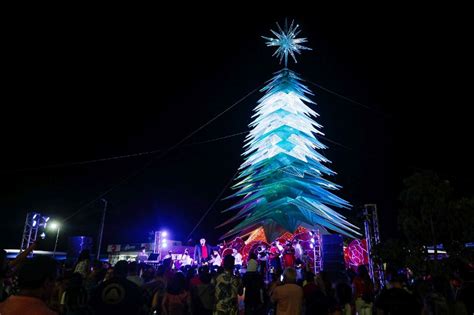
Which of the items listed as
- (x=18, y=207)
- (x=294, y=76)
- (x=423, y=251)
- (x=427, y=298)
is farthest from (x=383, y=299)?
(x=18, y=207)

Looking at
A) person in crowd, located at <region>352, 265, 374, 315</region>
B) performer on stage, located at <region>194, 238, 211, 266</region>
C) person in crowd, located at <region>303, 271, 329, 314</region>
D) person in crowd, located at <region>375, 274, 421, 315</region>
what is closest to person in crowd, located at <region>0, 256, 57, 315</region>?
person in crowd, located at <region>303, 271, 329, 314</region>

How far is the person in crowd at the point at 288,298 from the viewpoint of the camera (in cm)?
680

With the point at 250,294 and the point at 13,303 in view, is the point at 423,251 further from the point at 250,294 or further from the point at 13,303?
the point at 13,303

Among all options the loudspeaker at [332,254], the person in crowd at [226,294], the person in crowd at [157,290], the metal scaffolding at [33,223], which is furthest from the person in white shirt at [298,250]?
the metal scaffolding at [33,223]

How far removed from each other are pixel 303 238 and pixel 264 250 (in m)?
2.46

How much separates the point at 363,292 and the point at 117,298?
20.4 feet

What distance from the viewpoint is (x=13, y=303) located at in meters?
3.13

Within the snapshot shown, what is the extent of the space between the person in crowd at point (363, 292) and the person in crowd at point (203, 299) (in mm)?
3508

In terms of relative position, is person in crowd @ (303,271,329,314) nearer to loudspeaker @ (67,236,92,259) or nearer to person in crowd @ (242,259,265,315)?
person in crowd @ (242,259,265,315)

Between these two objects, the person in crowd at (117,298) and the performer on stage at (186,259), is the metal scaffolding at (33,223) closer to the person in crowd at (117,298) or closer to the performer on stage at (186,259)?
the performer on stage at (186,259)

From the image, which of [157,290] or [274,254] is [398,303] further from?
[274,254]

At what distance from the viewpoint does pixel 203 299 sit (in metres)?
7.67

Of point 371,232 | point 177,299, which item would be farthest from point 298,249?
point 177,299

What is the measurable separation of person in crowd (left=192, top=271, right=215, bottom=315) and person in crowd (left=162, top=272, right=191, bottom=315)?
768 mm
